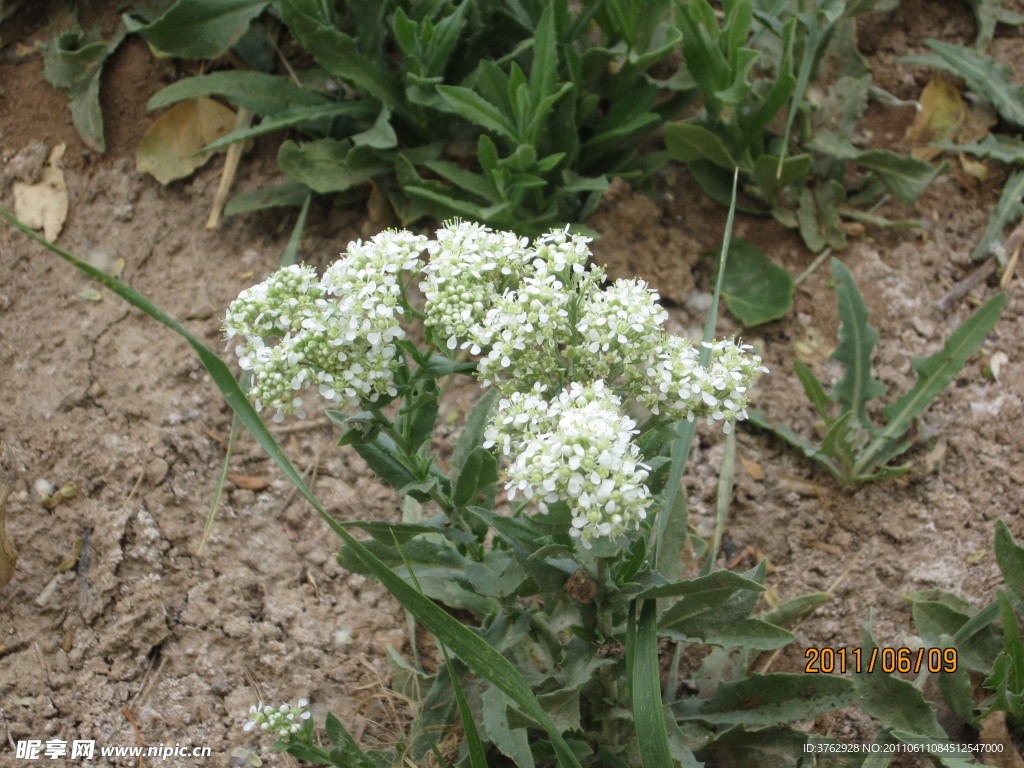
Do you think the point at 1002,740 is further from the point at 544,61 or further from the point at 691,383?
the point at 544,61

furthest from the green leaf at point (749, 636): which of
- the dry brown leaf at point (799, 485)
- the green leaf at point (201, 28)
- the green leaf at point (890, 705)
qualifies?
the green leaf at point (201, 28)

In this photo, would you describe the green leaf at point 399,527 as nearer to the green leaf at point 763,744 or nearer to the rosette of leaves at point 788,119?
the green leaf at point 763,744

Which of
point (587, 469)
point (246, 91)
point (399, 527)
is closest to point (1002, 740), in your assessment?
point (587, 469)

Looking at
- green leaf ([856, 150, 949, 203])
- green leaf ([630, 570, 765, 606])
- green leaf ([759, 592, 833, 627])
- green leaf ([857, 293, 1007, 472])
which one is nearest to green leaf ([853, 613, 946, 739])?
green leaf ([759, 592, 833, 627])

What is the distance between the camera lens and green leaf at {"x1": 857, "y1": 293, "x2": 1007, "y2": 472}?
9.55 feet

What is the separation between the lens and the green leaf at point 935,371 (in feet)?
9.55

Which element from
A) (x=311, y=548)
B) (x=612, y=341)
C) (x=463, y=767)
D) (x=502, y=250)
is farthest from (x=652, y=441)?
(x=311, y=548)

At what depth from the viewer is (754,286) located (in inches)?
130

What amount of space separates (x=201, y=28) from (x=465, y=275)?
2.14 meters

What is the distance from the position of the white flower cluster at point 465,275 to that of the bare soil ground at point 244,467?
1192 millimetres

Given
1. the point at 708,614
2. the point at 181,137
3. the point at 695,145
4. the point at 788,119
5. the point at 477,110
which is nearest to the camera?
the point at 708,614

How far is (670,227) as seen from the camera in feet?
11.4

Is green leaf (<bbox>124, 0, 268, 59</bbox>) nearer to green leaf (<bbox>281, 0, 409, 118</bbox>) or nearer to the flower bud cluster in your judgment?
green leaf (<bbox>281, 0, 409, 118</bbox>)

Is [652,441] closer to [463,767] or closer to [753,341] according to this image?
[463,767]
